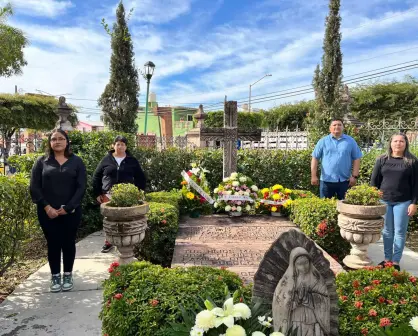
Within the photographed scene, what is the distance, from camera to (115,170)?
14.9ft

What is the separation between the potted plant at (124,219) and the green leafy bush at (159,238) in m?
0.70

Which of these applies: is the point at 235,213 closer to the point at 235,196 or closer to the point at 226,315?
the point at 235,196

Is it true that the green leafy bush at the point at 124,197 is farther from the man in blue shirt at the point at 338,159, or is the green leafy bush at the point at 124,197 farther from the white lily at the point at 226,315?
the man in blue shirt at the point at 338,159

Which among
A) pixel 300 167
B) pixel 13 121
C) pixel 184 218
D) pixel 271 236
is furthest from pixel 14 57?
pixel 271 236

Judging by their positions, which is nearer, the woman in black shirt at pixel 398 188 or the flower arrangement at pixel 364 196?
the flower arrangement at pixel 364 196

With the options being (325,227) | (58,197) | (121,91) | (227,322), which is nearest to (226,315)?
(227,322)

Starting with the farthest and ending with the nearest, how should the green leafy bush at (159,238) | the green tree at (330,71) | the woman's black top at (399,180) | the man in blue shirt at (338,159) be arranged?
the green tree at (330,71) → the man in blue shirt at (338,159) → the green leafy bush at (159,238) → the woman's black top at (399,180)

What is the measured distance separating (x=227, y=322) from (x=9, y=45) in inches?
535

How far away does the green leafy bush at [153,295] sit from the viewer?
2.03 meters

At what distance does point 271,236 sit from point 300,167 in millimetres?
3187

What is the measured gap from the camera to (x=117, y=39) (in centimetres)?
1005

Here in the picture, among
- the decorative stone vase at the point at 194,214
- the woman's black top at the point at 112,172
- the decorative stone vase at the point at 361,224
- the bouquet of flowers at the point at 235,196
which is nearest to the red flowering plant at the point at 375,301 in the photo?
the decorative stone vase at the point at 361,224

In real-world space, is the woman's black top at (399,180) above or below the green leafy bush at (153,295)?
above

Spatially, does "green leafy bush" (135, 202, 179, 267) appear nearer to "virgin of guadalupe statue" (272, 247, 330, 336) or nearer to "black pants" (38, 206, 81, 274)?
"black pants" (38, 206, 81, 274)
